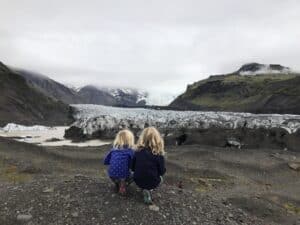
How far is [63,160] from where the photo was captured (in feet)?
94.2

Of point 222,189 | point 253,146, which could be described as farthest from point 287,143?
point 222,189

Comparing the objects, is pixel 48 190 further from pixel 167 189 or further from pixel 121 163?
pixel 167 189

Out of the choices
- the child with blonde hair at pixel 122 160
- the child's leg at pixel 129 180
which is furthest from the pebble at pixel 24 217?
the child's leg at pixel 129 180

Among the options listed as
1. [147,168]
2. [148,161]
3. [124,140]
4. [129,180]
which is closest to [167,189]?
[129,180]

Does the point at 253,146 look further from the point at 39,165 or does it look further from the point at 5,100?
the point at 5,100

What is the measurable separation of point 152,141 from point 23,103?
120 metres

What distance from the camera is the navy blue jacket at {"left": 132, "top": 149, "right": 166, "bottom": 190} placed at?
45.4ft

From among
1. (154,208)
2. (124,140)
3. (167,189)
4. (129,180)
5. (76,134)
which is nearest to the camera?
(154,208)

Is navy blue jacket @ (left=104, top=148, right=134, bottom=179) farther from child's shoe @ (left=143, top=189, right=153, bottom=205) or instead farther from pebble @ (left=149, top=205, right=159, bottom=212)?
pebble @ (left=149, top=205, right=159, bottom=212)

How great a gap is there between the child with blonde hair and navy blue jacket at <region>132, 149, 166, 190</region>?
249 mm

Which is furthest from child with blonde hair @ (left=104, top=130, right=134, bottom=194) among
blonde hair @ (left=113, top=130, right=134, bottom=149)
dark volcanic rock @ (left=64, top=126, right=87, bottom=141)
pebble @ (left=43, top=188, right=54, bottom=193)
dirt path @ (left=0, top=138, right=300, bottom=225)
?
dark volcanic rock @ (left=64, top=126, right=87, bottom=141)

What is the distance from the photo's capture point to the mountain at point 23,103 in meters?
119

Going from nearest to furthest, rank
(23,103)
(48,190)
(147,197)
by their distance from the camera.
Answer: (147,197) < (48,190) < (23,103)

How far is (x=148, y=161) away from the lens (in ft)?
45.3
